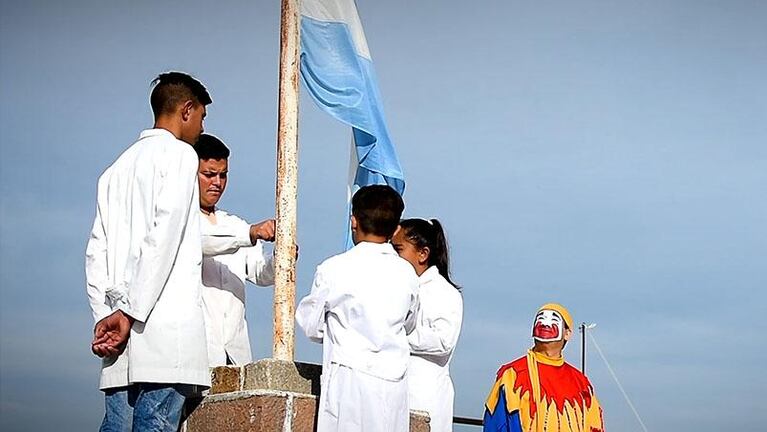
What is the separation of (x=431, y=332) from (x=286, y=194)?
49.4 inches

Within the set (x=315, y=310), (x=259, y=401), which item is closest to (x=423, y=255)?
(x=315, y=310)

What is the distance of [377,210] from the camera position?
491cm

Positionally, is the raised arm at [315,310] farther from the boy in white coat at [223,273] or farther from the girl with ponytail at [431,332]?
the girl with ponytail at [431,332]

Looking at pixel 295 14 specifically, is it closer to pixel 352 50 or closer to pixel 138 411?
pixel 352 50

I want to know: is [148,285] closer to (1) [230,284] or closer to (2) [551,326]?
(1) [230,284]

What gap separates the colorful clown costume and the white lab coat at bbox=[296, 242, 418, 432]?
2.59 metres

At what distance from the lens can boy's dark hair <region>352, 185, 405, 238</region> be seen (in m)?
4.91

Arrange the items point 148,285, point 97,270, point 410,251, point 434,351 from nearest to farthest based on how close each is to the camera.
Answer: point 148,285 < point 97,270 < point 434,351 < point 410,251

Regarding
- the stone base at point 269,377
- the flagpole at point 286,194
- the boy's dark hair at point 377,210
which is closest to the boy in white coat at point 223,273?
the flagpole at point 286,194

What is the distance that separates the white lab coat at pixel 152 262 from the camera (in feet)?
13.5

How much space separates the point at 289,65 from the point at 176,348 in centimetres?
199

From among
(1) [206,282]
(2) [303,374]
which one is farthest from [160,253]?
(1) [206,282]

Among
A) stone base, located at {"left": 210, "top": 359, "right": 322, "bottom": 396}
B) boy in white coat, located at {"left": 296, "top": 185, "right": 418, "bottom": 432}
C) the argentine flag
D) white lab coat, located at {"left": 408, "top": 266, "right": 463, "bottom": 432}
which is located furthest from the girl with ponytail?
boy in white coat, located at {"left": 296, "top": 185, "right": 418, "bottom": 432}

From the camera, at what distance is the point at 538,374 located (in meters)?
7.36
